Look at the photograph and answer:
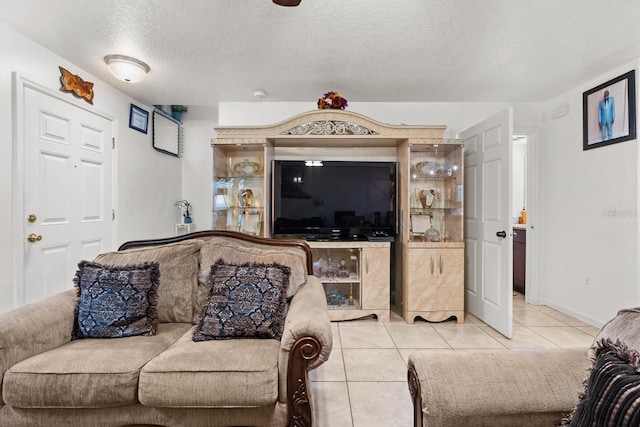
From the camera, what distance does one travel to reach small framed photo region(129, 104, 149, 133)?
12.3 ft

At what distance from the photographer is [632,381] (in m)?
0.71

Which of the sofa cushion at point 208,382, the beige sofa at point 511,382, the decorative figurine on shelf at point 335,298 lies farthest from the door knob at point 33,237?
the beige sofa at point 511,382

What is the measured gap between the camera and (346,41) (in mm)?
2479

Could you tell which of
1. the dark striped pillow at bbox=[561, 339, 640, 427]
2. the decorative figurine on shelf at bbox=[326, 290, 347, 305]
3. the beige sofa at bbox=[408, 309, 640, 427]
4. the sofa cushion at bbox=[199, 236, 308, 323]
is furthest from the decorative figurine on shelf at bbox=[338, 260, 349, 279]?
the dark striped pillow at bbox=[561, 339, 640, 427]

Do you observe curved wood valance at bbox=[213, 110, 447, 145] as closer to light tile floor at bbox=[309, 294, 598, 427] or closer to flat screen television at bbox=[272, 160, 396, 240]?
flat screen television at bbox=[272, 160, 396, 240]

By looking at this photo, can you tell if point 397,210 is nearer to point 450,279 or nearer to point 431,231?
point 431,231

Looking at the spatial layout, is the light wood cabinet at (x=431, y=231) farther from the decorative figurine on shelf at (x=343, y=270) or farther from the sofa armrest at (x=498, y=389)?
the sofa armrest at (x=498, y=389)

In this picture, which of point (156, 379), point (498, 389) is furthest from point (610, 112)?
point (156, 379)

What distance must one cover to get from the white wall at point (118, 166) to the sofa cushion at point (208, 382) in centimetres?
180

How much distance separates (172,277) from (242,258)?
41 centimetres

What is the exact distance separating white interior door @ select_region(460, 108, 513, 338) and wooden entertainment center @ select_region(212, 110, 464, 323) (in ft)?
0.66

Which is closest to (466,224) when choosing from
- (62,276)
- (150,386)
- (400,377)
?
(400,377)

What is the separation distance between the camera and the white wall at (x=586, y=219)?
289 cm

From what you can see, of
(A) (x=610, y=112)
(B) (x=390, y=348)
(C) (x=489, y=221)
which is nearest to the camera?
(B) (x=390, y=348)
